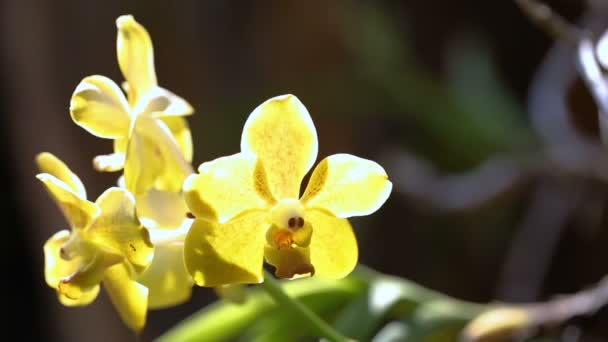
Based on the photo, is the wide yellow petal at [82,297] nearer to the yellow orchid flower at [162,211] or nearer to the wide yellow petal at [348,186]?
the yellow orchid flower at [162,211]

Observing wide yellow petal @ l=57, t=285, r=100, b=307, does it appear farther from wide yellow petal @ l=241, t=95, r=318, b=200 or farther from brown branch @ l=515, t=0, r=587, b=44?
brown branch @ l=515, t=0, r=587, b=44

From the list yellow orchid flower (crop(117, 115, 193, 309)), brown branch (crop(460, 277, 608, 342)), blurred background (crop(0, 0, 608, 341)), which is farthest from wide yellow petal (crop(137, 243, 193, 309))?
blurred background (crop(0, 0, 608, 341))

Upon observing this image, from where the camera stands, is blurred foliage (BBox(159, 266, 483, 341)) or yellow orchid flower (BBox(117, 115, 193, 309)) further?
blurred foliage (BBox(159, 266, 483, 341))

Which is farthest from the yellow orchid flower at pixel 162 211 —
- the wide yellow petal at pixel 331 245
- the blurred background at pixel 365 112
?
the blurred background at pixel 365 112

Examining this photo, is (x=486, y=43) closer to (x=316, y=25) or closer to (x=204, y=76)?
(x=316, y=25)

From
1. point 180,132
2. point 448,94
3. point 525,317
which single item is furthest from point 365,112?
point 180,132

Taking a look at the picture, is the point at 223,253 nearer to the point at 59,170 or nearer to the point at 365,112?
the point at 59,170
